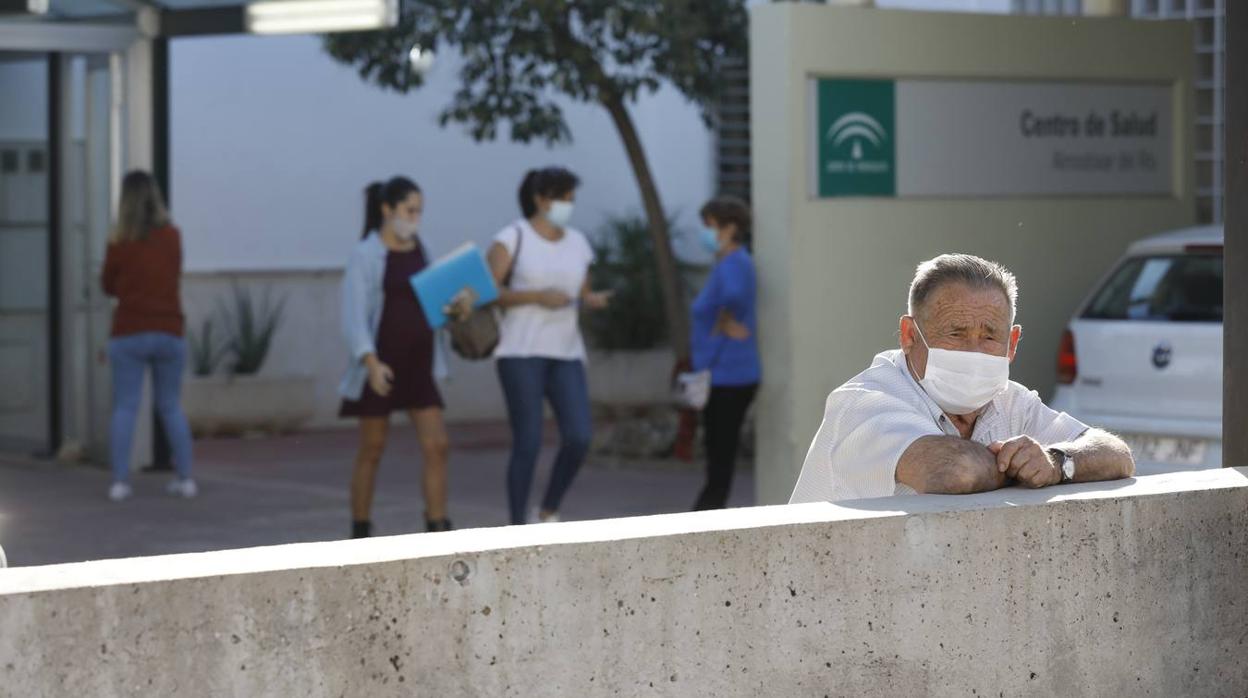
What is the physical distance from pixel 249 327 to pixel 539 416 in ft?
23.2

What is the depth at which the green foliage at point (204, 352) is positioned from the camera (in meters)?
15.5

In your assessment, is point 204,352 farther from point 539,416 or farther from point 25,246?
point 539,416

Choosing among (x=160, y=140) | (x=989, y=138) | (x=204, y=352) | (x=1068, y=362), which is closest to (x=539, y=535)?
(x=1068, y=362)

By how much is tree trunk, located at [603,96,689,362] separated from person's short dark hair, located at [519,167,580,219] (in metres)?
3.76

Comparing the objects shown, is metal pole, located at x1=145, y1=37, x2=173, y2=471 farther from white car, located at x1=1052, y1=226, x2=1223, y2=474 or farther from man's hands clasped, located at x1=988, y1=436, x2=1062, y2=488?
man's hands clasped, located at x1=988, y1=436, x2=1062, y2=488

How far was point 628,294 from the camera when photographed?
16875 mm

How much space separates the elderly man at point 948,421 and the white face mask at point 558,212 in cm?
488

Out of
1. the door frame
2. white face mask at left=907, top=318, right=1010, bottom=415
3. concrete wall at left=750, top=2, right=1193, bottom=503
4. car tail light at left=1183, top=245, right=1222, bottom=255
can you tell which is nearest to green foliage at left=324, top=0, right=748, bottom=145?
the door frame

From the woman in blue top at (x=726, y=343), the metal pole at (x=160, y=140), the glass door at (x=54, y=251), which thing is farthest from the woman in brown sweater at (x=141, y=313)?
the woman in blue top at (x=726, y=343)

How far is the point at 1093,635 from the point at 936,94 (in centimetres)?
637

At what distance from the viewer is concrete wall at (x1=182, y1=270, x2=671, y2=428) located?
15797 millimetres

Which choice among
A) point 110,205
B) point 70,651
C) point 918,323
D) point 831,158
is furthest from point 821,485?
point 110,205

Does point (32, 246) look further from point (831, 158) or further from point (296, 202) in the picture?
point (831, 158)

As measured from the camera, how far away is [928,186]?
32.7 ft
